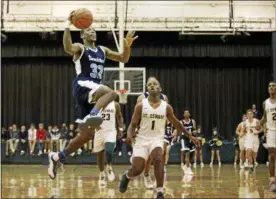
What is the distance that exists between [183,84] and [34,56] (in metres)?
7.15

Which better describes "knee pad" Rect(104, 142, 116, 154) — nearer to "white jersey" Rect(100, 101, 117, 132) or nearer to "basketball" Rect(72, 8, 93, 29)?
"white jersey" Rect(100, 101, 117, 132)

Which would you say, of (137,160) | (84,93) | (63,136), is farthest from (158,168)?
(63,136)

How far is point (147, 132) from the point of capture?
7691 millimetres

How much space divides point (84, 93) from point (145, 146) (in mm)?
1199

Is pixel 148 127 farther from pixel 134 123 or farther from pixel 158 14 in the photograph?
pixel 158 14

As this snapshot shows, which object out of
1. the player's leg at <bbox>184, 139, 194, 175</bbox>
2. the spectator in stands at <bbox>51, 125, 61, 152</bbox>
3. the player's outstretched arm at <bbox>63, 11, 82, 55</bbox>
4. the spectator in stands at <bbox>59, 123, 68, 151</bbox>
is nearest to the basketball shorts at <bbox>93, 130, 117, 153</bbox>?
the player's outstretched arm at <bbox>63, 11, 82, 55</bbox>

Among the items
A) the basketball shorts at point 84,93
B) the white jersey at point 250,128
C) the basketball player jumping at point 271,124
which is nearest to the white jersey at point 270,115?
the basketball player jumping at point 271,124

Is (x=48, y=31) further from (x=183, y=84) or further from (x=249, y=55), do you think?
(x=249, y=55)

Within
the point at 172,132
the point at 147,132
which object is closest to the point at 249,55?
the point at 172,132

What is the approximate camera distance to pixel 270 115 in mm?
9445

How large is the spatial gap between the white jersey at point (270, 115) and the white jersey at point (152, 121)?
260cm

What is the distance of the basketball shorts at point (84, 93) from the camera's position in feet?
23.9

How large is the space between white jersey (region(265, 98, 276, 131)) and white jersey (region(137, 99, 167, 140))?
260 centimetres

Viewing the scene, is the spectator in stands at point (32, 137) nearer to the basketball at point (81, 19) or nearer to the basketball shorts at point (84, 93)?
the basketball shorts at point (84, 93)
